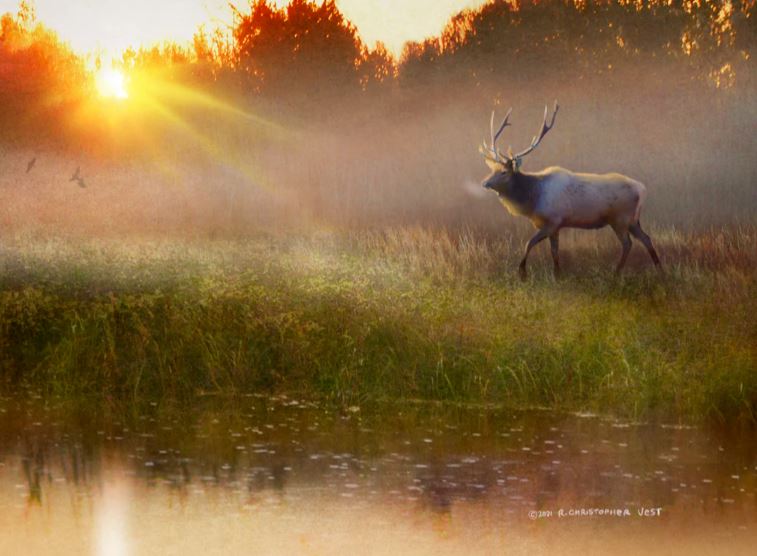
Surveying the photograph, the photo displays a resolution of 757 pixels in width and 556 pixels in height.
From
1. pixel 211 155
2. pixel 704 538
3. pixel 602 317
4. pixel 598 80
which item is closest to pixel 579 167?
pixel 598 80


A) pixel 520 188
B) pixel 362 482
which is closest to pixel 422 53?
pixel 520 188

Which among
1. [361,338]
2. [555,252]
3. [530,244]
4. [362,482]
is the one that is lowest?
[362,482]

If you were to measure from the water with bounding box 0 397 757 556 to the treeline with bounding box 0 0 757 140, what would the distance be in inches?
626

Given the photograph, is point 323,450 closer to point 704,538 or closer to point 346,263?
point 704,538

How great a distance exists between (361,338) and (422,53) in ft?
56.8

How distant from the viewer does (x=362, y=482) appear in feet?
24.3

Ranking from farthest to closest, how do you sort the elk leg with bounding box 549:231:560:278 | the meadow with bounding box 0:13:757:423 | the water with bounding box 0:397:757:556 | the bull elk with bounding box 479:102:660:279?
the bull elk with bounding box 479:102:660:279
the elk leg with bounding box 549:231:560:278
the meadow with bounding box 0:13:757:423
the water with bounding box 0:397:757:556

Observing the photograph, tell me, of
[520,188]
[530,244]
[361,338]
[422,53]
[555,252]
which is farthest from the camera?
[422,53]

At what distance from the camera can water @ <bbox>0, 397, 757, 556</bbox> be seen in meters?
6.36

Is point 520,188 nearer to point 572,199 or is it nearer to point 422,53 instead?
point 572,199

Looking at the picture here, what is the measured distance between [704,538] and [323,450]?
2.59 metres

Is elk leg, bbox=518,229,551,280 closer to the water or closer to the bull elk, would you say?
the bull elk

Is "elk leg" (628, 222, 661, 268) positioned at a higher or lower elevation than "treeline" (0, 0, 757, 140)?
lower

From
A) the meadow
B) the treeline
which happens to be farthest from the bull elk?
the treeline
